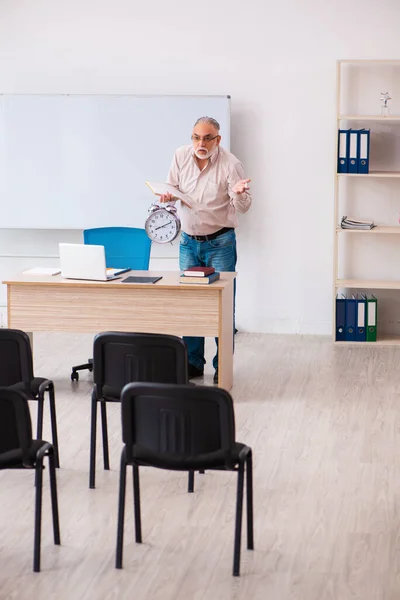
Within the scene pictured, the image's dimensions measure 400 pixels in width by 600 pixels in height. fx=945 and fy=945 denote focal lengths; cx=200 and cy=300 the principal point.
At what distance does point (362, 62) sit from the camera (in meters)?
7.34

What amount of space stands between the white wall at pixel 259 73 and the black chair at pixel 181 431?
178 inches

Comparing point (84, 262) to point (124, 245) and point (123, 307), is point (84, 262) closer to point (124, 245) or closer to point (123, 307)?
point (123, 307)

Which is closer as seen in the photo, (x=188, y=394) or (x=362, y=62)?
(x=188, y=394)

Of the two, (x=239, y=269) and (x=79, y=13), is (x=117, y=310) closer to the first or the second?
(x=239, y=269)

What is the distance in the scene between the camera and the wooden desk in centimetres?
579

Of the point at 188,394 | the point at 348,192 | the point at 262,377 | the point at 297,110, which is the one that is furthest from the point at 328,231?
the point at 188,394

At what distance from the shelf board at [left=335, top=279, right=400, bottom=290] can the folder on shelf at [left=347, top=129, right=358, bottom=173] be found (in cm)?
91

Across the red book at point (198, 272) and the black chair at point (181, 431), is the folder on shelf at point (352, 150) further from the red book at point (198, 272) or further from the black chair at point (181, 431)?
the black chair at point (181, 431)

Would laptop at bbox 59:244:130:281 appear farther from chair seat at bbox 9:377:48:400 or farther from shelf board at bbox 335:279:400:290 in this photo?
shelf board at bbox 335:279:400:290

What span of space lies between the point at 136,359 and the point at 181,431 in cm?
85

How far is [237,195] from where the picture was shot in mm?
6066

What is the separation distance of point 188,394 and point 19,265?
5154 millimetres

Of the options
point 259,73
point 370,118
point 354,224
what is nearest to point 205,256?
point 354,224

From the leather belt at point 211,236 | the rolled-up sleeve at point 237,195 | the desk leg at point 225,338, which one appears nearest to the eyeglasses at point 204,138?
the rolled-up sleeve at point 237,195
